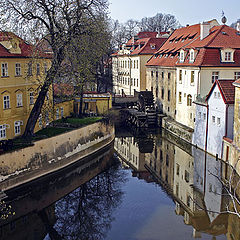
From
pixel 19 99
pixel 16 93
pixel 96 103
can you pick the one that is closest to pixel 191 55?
pixel 96 103

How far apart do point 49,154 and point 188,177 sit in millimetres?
7408

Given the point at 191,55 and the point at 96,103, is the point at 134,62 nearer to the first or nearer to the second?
the point at 96,103

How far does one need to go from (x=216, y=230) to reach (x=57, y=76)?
1226cm

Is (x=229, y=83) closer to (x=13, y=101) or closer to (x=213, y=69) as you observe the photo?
(x=213, y=69)

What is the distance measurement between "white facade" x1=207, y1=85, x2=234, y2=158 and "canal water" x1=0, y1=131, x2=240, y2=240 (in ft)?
2.74

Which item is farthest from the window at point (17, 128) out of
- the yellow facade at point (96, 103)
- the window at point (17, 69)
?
the yellow facade at point (96, 103)

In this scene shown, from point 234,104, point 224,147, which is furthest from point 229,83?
point 224,147

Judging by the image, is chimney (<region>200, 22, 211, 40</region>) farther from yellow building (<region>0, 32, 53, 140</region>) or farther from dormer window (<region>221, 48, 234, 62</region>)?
yellow building (<region>0, 32, 53, 140</region>)

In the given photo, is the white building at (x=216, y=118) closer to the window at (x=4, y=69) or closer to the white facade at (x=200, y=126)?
the white facade at (x=200, y=126)

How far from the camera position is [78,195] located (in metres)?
16.7

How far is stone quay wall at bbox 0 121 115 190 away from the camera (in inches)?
635

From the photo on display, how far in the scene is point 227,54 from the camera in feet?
82.6

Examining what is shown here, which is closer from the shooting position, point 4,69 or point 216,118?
point 4,69

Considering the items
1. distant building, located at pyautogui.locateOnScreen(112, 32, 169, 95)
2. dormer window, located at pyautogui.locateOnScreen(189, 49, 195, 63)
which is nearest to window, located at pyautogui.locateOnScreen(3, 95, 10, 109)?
dormer window, located at pyautogui.locateOnScreen(189, 49, 195, 63)
